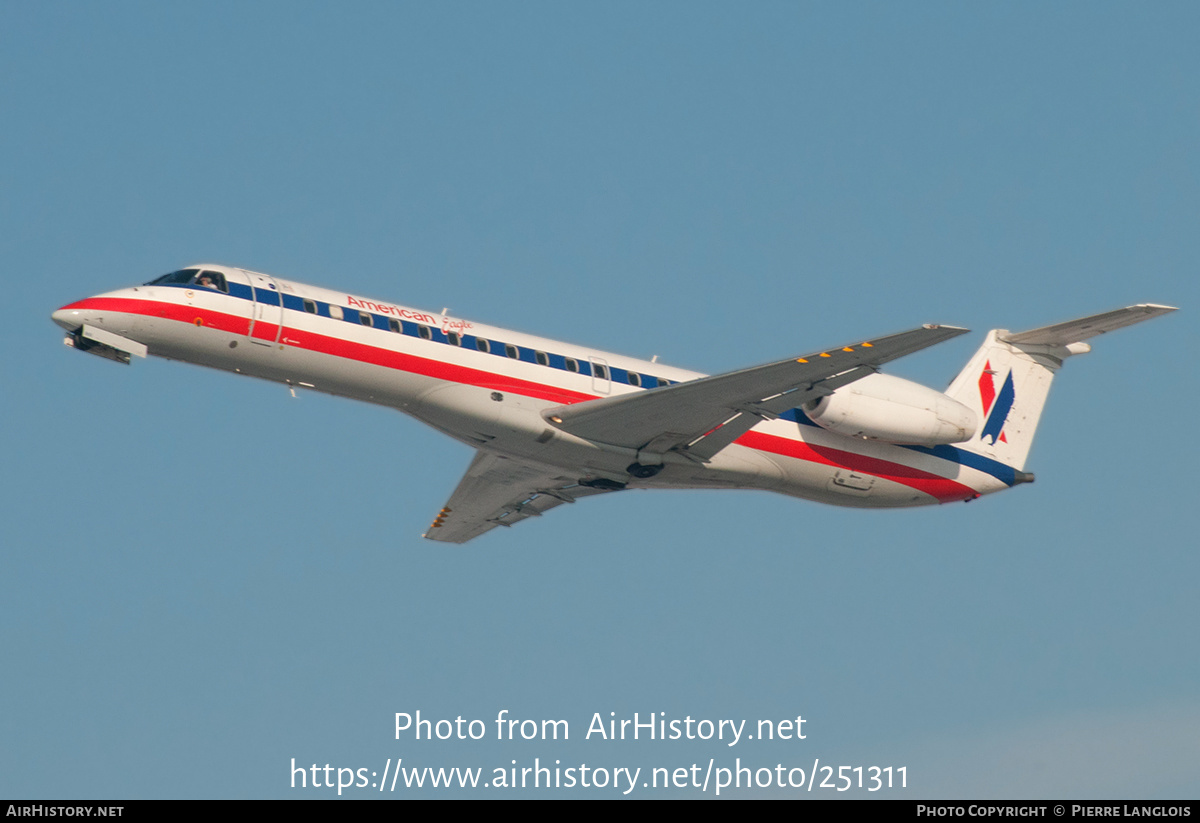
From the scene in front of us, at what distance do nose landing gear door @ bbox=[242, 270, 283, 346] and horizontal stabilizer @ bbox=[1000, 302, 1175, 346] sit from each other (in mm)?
14604

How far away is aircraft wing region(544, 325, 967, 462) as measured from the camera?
2348cm

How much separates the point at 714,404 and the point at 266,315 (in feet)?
24.1

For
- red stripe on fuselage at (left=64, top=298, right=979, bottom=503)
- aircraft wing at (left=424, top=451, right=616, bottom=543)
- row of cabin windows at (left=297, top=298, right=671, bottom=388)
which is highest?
row of cabin windows at (left=297, top=298, right=671, bottom=388)

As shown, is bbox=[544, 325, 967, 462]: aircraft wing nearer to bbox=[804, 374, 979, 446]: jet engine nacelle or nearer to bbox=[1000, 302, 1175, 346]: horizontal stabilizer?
bbox=[804, 374, 979, 446]: jet engine nacelle

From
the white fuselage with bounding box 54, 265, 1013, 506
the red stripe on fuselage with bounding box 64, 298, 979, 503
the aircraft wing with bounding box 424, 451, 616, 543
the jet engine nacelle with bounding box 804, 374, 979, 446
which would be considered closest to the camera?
the red stripe on fuselage with bounding box 64, 298, 979, 503

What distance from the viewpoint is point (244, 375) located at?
23.9 m

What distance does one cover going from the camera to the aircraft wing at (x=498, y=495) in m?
27.4

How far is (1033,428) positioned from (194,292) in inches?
645

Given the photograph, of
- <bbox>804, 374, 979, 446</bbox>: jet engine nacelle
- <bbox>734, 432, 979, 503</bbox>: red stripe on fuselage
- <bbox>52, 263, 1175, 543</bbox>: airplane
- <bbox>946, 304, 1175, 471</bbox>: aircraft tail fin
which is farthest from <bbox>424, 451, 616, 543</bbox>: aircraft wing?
<bbox>946, 304, 1175, 471</bbox>: aircraft tail fin

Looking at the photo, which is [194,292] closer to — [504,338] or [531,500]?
[504,338]

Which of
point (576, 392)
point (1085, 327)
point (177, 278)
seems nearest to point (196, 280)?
point (177, 278)

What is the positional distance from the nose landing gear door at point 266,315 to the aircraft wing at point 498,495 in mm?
4747
